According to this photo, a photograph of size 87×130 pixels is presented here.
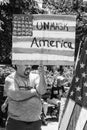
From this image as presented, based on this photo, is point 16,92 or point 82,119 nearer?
point 82,119

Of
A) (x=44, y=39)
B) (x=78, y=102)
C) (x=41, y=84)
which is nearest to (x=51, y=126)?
(x=41, y=84)

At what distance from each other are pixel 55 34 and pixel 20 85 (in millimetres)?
779

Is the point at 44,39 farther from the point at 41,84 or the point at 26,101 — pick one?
the point at 26,101

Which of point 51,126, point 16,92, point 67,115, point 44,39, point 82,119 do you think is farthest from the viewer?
point 51,126

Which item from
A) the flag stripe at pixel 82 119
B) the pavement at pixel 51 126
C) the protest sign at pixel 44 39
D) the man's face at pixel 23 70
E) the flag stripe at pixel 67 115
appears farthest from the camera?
the pavement at pixel 51 126

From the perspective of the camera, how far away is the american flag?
163 inches

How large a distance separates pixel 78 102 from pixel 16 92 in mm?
1069

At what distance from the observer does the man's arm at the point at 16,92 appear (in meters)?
5.04

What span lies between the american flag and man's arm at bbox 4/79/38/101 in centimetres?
71

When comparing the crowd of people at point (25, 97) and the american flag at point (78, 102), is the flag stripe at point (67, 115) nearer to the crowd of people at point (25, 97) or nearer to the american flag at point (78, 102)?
the american flag at point (78, 102)

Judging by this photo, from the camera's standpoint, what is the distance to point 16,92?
201 inches

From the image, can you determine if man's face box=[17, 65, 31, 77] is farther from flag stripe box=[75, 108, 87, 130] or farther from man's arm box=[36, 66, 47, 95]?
flag stripe box=[75, 108, 87, 130]

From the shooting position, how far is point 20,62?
193 inches

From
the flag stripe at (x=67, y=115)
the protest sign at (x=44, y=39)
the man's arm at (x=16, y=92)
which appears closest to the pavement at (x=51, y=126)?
the man's arm at (x=16, y=92)
